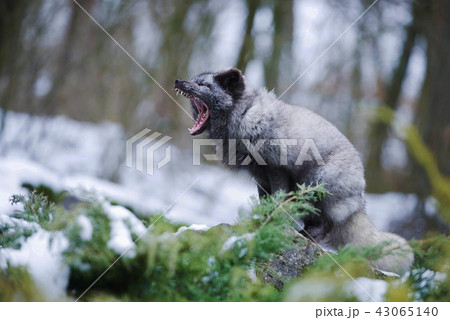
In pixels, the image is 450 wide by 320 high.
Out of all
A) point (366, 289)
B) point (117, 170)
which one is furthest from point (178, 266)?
point (117, 170)

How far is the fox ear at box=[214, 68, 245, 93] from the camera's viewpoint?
3.19 metres

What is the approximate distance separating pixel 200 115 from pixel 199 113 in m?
0.06

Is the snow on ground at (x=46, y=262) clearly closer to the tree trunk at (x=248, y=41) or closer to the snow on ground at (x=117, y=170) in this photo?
the snow on ground at (x=117, y=170)

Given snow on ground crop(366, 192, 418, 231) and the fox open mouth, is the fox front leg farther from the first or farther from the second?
snow on ground crop(366, 192, 418, 231)

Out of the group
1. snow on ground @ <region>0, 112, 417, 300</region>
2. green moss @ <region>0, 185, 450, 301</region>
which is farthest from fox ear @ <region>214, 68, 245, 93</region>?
green moss @ <region>0, 185, 450, 301</region>

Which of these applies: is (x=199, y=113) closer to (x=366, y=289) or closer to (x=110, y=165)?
(x=366, y=289)

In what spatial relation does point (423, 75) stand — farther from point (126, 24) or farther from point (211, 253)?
point (211, 253)

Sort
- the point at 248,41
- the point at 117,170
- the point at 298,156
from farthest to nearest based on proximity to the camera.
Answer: the point at 117,170
the point at 248,41
the point at 298,156

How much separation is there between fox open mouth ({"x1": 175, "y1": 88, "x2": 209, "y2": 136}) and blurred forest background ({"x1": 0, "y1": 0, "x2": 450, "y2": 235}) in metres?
2.15

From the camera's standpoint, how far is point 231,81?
127 inches

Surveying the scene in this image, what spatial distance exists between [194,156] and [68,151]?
1870 mm

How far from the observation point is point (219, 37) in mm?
5680

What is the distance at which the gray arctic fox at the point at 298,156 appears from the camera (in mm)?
2830
